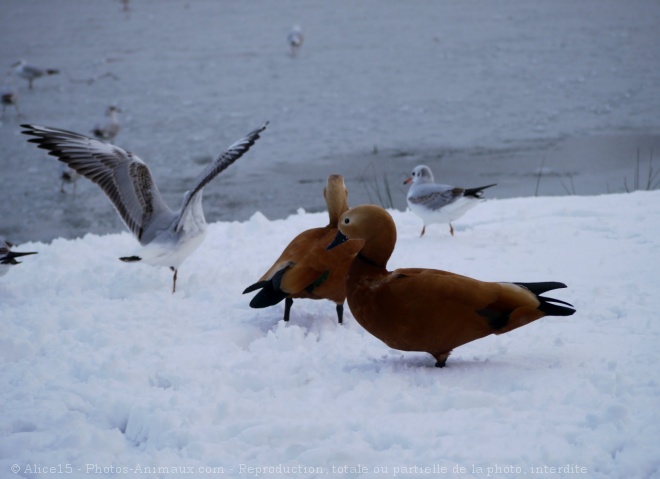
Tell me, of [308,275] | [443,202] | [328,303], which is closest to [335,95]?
[443,202]

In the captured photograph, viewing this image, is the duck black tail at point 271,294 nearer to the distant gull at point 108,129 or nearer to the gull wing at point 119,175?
the gull wing at point 119,175

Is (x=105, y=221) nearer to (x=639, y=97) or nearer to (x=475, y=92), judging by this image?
(x=475, y=92)

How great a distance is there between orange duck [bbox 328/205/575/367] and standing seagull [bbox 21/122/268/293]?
1913 mm

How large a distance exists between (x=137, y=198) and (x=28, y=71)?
374 inches

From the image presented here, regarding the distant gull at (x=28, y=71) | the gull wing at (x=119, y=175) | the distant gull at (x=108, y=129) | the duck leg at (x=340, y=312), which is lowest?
the distant gull at (x=108, y=129)

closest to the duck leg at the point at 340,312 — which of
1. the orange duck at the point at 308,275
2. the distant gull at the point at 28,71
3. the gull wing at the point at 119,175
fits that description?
the orange duck at the point at 308,275

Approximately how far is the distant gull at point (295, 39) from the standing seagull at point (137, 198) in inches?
408

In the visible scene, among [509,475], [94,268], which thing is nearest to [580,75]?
[94,268]

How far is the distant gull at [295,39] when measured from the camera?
15320 millimetres

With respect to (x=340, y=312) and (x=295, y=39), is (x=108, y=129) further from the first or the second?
(x=340, y=312)

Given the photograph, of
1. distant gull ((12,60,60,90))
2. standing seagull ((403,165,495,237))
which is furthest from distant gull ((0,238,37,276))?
distant gull ((12,60,60,90))

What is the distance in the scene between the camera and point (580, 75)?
45.8 ft

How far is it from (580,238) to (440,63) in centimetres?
942

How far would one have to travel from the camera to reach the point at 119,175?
549 cm
